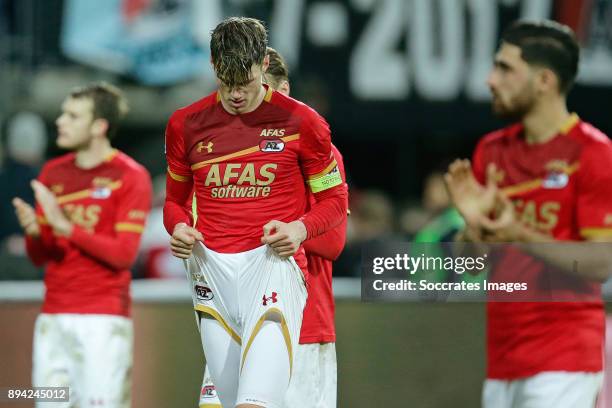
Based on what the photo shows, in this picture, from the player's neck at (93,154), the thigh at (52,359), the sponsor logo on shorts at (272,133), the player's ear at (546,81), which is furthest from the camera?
the player's neck at (93,154)

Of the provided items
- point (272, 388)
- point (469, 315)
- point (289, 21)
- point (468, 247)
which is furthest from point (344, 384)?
point (289, 21)

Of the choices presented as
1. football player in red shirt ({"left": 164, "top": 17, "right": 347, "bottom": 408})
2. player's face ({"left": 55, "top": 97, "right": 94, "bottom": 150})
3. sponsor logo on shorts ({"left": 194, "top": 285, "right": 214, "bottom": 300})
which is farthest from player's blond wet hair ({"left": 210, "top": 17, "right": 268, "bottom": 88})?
player's face ({"left": 55, "top": 97, "right": 94, "bottom": 150})

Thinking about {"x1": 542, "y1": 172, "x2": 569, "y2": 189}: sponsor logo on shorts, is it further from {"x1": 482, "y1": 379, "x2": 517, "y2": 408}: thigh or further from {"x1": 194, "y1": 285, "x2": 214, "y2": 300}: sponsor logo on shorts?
{"x1": 194, "y1": 285, "x2": 214, "y2": 300}: sponsor logo on shorts

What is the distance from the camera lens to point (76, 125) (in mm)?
6145

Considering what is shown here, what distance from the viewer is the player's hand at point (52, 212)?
18.7ft

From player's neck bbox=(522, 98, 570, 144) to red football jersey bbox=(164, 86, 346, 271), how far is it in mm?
883

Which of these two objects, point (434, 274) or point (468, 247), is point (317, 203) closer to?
point (468, 247)

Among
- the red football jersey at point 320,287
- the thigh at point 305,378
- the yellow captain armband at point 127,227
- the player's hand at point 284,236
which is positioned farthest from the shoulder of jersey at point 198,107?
the yellow captain armband at point 127,227

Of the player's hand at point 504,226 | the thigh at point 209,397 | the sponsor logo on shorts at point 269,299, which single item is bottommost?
the thigh at point 209,397

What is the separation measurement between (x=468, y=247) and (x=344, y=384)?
2.11m

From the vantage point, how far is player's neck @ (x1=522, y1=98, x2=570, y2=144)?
4547 mm

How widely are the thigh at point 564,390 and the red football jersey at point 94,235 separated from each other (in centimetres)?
237

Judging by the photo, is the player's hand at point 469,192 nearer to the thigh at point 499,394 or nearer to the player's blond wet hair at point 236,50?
the thigh at point 499,394

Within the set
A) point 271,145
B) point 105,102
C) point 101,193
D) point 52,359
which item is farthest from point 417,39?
point 271,145
